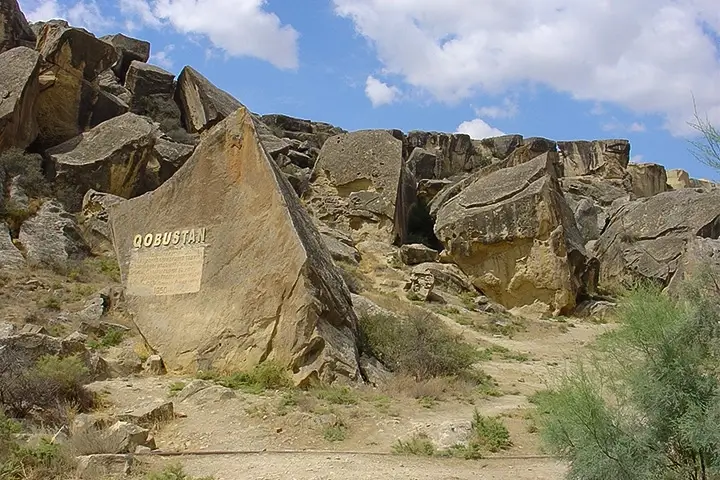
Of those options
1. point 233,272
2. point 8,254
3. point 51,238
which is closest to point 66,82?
point 51,238

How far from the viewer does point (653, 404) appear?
4820 millimetres

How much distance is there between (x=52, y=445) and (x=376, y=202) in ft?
62.5

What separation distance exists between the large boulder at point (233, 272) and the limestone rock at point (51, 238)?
591cm

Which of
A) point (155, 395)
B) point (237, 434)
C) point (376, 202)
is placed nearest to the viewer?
point (237, 434)

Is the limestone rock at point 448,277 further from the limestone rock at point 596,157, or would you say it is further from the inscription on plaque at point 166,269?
the limestone rock at point 596,157

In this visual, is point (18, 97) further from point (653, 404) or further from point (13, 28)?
point (653, 404)

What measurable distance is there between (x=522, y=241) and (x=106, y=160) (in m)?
A: 12.6

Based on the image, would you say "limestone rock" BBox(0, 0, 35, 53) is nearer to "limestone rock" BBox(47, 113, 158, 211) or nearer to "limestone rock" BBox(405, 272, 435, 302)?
"limestone rock" BBox(47, 113, 158, 211)

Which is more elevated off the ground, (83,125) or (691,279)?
(83,125)

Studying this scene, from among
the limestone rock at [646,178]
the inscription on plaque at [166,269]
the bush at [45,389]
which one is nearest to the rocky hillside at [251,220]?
the inscription on plaque at [166,269]

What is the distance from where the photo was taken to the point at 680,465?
15.7 feet

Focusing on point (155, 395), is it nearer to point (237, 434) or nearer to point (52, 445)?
point (237, 434)

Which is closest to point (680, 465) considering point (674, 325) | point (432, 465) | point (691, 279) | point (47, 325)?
point (674, 325)

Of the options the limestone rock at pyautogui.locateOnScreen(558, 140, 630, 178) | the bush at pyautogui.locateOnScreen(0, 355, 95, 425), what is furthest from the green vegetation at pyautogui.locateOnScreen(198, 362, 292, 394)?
the limestone rock at pyautogui.locateOnScreen(558, 140, 630, 178)
